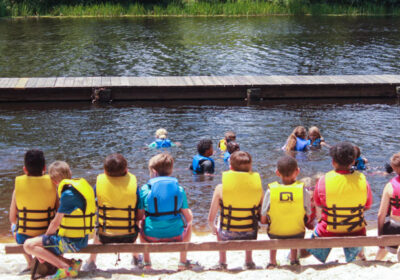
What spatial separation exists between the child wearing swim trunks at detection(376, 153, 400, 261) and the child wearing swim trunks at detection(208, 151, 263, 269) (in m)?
1.40

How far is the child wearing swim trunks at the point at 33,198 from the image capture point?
568cm

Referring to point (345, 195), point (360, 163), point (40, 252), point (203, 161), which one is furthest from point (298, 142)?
point (40, 252)

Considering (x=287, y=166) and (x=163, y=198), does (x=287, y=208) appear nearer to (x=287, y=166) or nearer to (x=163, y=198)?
(x=287, y=166)

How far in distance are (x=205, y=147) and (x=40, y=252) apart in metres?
4.63

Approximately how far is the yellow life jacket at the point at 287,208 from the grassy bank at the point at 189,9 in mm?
34466

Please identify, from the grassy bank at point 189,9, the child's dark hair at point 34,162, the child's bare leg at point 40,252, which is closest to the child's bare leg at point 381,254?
the child's bare leg at point 40,252

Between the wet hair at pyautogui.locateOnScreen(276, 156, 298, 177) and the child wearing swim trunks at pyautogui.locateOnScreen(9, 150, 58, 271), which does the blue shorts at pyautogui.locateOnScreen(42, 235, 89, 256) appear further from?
the wet hair at pyautogui.locateOnScreen(276, 156, 298, 177)

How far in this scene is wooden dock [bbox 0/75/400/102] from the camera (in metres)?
16.2

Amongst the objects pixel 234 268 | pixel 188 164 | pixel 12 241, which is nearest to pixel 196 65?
pixel 188 164

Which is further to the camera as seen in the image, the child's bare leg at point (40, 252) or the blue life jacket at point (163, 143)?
the blue life jacket at point (163, 143)

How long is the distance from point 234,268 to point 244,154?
4.46ft

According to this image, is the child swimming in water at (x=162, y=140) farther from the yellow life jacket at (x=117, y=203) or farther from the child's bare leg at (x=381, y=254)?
the child's bare leg at (x=381, y=254)

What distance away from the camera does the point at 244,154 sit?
5820 millimetres

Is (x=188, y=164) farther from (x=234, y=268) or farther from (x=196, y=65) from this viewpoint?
(x=196, y=65)
